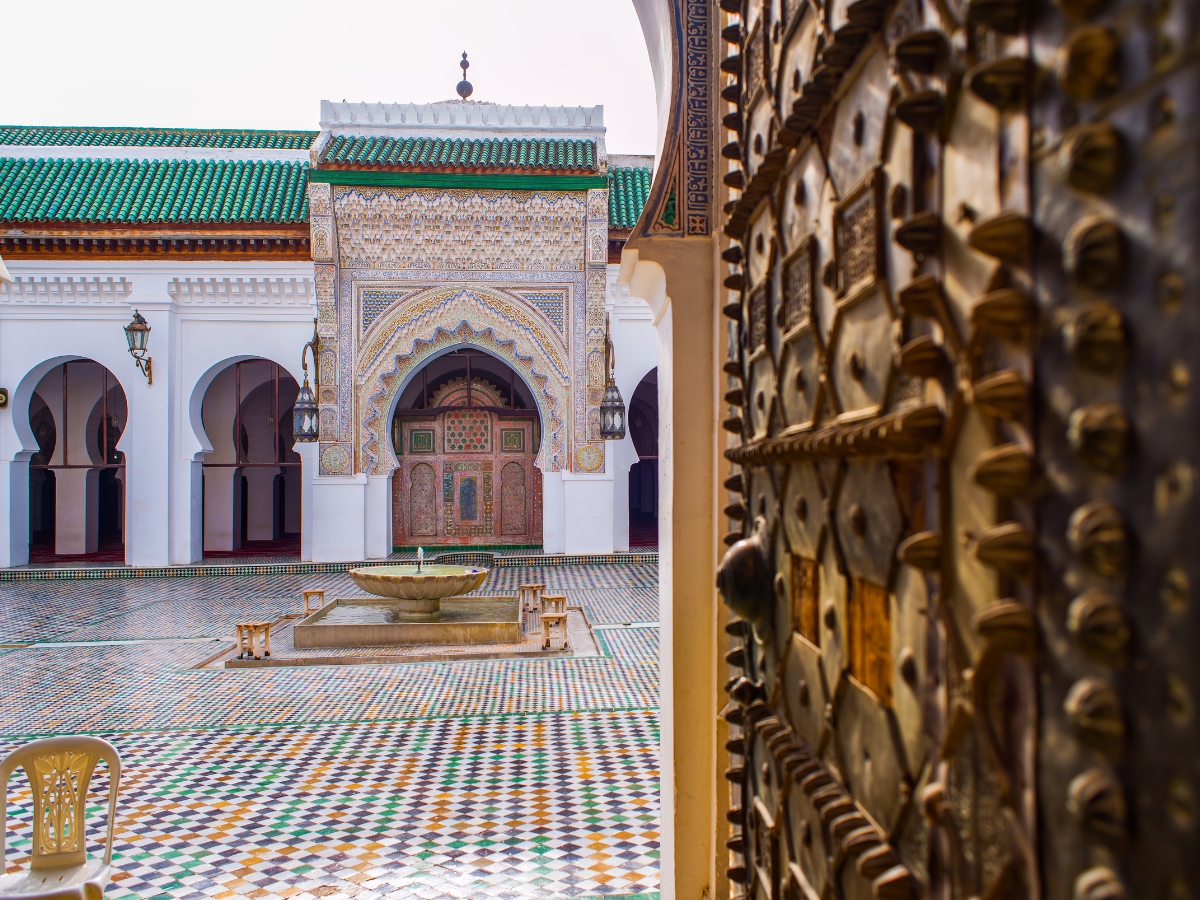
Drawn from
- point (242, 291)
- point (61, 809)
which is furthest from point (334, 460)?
point (61, 809)

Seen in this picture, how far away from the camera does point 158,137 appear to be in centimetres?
891

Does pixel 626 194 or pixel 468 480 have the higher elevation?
pixel 626 194

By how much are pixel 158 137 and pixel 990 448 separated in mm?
10125

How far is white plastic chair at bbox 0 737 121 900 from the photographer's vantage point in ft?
5.32

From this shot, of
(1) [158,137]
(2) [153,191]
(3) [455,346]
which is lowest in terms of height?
(3) [455,346]

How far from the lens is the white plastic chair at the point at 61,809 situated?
1621 mm

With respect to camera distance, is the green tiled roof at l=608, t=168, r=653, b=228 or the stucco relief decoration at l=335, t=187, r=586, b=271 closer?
the stucco relief decoration at l=335, t=187, r=586, b=271

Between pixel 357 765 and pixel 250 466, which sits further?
pixel 250 466

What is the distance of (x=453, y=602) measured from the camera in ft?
18.2

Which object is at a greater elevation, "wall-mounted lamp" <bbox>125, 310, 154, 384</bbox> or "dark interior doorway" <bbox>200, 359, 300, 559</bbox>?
"wall-mounted lamp" <bbox>125, 310, 154, 384</bbox>

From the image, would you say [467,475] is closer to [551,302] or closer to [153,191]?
A: [551,302]

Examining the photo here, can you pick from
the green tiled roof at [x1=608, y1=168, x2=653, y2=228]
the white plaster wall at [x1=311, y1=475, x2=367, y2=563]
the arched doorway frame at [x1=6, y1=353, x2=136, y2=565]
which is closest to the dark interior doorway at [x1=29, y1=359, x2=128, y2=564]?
the arched doorway frame at [x1=6, y1=353, x2=136, y2=565]

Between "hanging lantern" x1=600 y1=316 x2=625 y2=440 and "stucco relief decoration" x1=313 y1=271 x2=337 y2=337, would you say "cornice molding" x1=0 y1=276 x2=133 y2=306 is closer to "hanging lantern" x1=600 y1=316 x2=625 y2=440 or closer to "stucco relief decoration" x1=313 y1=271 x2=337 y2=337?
"stucco relief decoration" x1=313 y1=271 x2=337 y2=337

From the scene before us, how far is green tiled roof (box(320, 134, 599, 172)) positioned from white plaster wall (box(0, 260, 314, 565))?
112 centimetres
